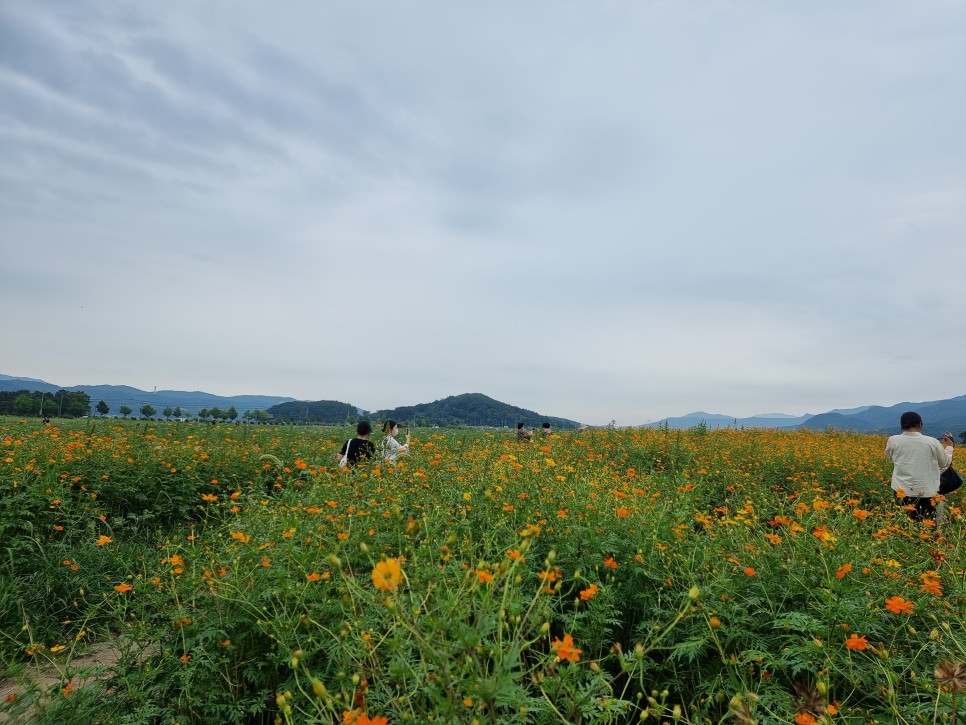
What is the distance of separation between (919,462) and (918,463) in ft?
0.05

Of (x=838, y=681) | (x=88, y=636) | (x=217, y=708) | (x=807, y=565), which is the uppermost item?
(x=807, y=565)

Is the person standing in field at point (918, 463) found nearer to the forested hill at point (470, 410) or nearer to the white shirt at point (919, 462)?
the white shirt at point (919, 462)

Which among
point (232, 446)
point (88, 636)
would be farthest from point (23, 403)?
point (88, 636)

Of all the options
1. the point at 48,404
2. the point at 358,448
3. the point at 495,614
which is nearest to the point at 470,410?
the point at 48,404

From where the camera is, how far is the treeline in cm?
7106

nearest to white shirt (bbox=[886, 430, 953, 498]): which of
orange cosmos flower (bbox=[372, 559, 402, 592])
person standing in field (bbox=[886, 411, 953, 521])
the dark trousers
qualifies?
person standing in field (bbox=[886, 411, 953, 521])

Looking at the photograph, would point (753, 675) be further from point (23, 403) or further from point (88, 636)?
point (23, 403)

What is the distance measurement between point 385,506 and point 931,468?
6261 mm

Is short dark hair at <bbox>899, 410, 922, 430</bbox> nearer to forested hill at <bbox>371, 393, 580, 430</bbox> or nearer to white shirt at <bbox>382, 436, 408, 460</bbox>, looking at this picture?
white shirt at <bbox>382, 436, 408, 460</bbox>

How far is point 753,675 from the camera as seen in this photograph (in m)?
2.36

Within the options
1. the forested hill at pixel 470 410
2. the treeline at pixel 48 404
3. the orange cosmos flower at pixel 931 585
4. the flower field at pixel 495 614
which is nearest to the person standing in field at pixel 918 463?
the flower field at pixel 495 614

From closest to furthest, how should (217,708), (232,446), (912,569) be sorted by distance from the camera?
1. (217,708)
2. (912,569)
3. (232,446)

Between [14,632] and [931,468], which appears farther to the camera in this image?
[931,468]

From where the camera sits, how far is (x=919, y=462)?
5980 mm
